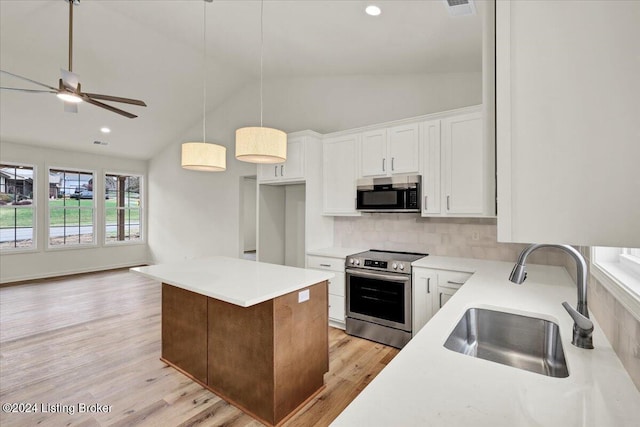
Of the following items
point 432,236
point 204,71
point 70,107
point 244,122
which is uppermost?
point 204,71

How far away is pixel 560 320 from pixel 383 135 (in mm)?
2429

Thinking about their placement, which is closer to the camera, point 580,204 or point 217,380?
point 580,204

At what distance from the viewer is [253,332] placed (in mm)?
2016

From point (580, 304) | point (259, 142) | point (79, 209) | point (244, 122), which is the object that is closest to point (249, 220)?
point (244, 122)

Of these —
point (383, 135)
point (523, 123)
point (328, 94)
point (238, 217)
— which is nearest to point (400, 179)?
point (383, 135)

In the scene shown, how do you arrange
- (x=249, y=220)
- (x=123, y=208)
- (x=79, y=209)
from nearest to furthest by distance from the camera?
(x=79, y=209), (x=123, y=208), (x=249, y=220)

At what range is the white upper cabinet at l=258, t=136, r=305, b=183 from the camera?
3771 mm

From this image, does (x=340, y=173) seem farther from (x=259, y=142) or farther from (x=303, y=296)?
(x=303, y=296)

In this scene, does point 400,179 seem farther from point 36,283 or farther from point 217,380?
point 36,283

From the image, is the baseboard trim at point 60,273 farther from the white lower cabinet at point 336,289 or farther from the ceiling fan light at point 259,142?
the ceiling fan light at point 259,142

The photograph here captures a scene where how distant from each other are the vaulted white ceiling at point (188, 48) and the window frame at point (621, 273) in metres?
2.12

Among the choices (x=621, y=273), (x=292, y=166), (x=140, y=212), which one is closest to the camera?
(x=621, y=273)

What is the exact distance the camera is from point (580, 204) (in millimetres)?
446

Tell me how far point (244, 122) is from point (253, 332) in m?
4.39
